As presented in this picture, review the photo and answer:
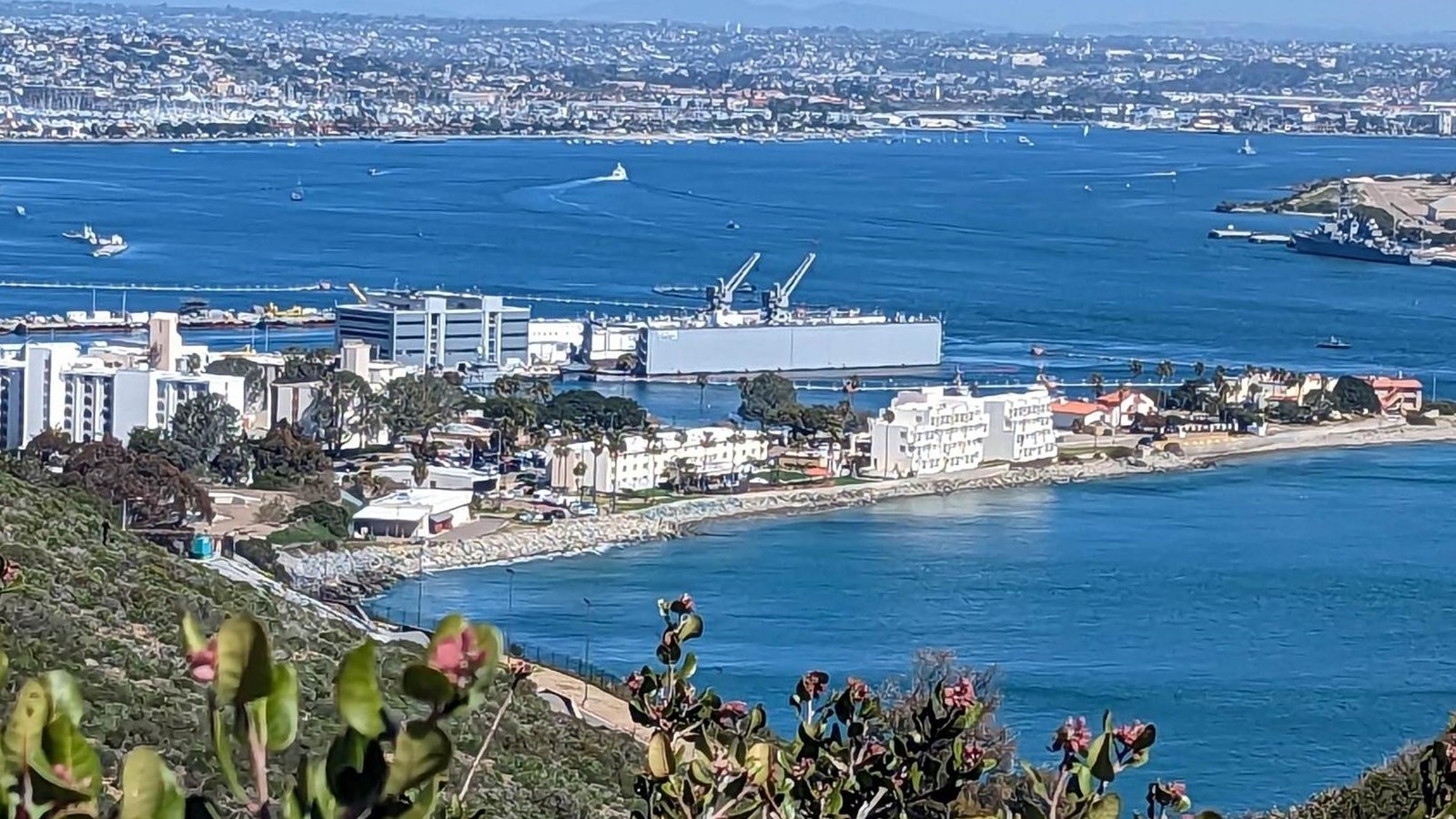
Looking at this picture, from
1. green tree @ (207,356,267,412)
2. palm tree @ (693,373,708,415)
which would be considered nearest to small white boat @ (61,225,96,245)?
palm tree @ (693,373,708,415)

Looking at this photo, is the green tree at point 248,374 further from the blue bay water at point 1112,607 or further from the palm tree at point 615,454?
the blue bay water at point 1112,607

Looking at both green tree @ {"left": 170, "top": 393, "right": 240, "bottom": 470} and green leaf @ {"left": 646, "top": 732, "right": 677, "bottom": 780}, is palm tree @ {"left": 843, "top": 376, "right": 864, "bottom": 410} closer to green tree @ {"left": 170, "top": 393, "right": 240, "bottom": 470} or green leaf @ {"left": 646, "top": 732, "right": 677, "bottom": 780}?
green tree @ {"left": 170, "top": 393, "right": 240, "bottom": 470}

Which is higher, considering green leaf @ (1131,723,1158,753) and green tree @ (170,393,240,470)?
green leaf @ (1131,723,1158,753)

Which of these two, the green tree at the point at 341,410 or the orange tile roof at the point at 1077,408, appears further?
the orange tile roof at the point at 1077,408

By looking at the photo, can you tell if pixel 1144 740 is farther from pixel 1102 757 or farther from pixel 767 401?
pixel 767 401

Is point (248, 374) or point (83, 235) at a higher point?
point (248, 374)

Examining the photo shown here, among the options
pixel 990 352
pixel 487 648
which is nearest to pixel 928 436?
pixel 990 352

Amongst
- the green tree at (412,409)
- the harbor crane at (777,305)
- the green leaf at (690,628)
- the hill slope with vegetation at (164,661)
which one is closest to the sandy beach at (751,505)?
the green tree at (412,409)
